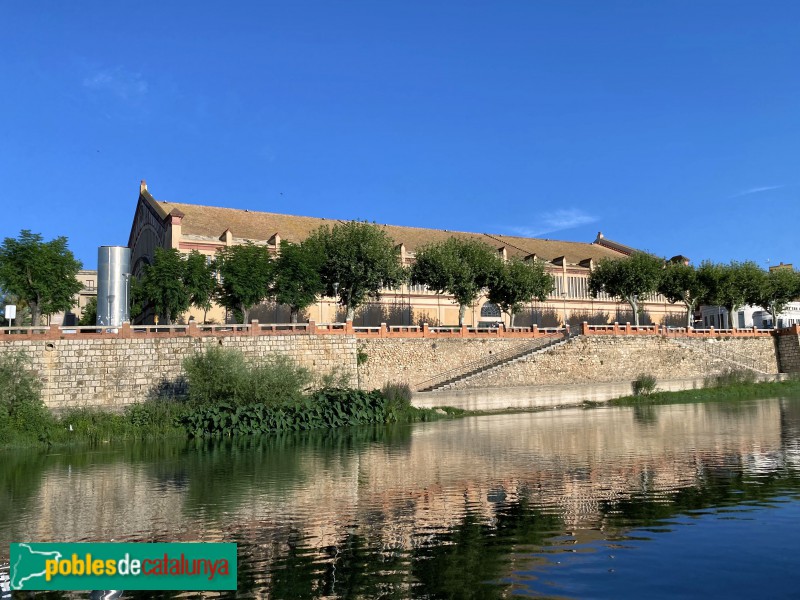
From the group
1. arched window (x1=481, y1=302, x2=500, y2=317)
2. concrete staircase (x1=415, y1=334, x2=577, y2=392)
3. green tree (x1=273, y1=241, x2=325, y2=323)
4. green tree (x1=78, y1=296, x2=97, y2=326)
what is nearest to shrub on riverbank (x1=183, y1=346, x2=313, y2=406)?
green tree (x1=273, y1=241, x2=325, y2=323)

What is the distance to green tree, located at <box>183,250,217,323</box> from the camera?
43562 mm

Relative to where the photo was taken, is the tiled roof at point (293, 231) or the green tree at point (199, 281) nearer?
the green tree at point (199, 281)

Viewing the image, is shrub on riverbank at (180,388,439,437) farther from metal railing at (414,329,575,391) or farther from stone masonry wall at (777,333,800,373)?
stone masonry wall at (777,333,800,373)

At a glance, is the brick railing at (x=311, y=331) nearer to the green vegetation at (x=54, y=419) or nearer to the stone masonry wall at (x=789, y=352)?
the green vegetation at (x=54, y=419)

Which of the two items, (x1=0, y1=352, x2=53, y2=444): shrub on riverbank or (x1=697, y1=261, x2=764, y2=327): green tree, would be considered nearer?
(x1=0, y1=352, x2=53, y2=444): shrub on riverbank

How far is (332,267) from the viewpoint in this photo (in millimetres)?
47281

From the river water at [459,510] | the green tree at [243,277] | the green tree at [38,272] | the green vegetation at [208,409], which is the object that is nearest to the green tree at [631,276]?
the green vegetation at [208,409]

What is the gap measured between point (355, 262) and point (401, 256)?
39.3 feet

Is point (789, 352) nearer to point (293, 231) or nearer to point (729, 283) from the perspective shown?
point (729, 283)

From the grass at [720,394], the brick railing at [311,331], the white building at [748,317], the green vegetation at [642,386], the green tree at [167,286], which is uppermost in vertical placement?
the green tree at [167,286]

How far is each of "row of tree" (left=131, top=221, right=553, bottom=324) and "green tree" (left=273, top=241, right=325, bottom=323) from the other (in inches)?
2.5

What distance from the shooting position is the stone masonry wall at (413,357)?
4569cm

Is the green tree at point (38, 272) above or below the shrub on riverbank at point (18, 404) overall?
above

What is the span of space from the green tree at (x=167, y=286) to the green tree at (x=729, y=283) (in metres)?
43.3
